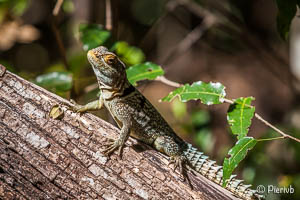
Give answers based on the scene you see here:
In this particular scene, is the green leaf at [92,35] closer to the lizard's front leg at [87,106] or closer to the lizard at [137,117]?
the lizard at [137,117]

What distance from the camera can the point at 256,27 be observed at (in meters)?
11.2

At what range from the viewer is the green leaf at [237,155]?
8.85 ft

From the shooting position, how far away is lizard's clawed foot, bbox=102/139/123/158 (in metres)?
2.95

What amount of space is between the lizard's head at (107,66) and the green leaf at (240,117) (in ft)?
4.40

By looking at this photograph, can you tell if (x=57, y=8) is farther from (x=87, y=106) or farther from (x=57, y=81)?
(x=87, y=106)

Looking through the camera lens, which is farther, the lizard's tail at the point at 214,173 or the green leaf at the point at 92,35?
the green leaf at the point at 92,35

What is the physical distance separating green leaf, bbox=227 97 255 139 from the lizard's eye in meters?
1.36

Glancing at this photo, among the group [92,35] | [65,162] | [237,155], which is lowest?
[65,162]

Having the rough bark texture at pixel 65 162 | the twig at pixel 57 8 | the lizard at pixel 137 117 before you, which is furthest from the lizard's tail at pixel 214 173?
the twig at pixel 57 8

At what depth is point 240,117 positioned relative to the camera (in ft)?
9.79

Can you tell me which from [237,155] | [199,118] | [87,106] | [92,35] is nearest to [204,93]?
[237,155]

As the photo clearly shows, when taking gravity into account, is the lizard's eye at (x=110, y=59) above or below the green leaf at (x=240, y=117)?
below

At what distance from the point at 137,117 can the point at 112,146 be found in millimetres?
1018

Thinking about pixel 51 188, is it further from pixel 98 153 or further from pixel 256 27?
pixel 256 27
